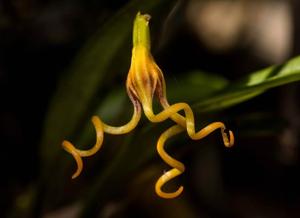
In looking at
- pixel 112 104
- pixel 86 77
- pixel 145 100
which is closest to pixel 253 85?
pixel 145 100

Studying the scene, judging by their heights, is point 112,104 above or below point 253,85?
above

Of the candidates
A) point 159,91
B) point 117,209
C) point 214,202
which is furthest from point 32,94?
point 159,91

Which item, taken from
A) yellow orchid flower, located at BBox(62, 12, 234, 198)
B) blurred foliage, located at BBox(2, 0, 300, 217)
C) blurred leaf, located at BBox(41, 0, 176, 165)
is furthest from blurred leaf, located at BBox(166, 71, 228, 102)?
yellow orchid flower, located at BBox(62, 12, 234, 198)

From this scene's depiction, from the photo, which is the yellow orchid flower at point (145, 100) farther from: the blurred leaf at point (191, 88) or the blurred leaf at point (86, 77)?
the blurred leaf at point (191, 88)

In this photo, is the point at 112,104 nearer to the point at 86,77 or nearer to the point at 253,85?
the point at 86,77

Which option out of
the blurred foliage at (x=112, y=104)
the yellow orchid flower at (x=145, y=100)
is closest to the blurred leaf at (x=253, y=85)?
the blurred foliage at (x=112, y=104)

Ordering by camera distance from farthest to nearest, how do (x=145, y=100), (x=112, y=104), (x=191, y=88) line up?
1. (x=112, y=104)
2. (x=191, y=88)
3. (x=145, y=100)

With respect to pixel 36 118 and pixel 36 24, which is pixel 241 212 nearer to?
pixel 36 118

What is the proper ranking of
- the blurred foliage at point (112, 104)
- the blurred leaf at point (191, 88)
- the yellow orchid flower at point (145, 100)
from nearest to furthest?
the yellow orchid flower at point (145, 100) → the blurred foliage at point (112, 104) → the blurred leaf at point (191, 88)

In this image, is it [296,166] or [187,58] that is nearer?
[296,166]
